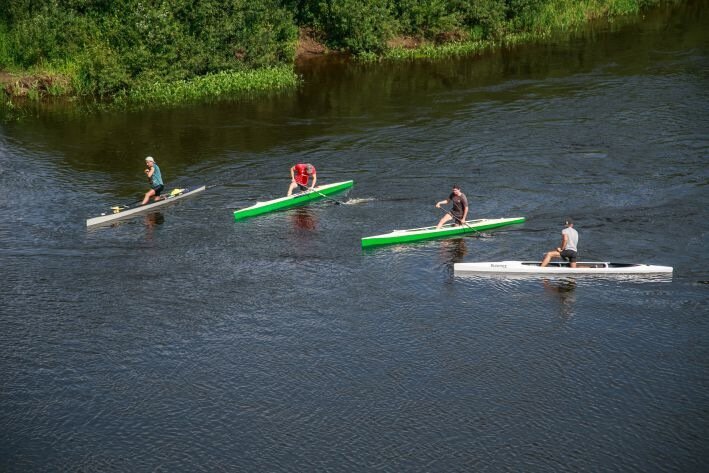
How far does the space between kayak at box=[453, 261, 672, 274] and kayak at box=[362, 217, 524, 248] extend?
276cm

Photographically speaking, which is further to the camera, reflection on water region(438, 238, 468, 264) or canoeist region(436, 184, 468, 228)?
canoeist region(436, 184, 468, 228)

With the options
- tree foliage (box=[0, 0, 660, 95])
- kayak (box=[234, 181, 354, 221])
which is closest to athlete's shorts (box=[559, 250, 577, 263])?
kayak (box=[234, 181, 354, 221])

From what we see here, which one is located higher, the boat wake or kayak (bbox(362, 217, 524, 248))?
the boat wake

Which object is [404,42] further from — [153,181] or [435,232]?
[435,232]

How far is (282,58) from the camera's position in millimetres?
54562

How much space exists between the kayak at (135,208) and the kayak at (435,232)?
347 inches

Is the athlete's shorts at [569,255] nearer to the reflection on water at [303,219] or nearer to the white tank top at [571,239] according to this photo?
the white tank top at [571,239]

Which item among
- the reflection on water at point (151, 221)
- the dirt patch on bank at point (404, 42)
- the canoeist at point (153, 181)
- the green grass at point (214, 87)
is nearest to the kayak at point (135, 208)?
the canoeist at point (153, 181)

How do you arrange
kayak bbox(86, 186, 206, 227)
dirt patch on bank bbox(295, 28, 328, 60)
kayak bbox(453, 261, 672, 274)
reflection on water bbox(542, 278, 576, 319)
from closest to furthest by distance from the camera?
reflection on water bbox(542, 278, 576, 319) → kayak bbox(453, 261, 672, 274) → kayak bbox(86, 186, 206, 227) → dirt patch on bank bbox(295, 28, 328, 60)

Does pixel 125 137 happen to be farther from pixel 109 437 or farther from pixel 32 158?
pixel 109 437

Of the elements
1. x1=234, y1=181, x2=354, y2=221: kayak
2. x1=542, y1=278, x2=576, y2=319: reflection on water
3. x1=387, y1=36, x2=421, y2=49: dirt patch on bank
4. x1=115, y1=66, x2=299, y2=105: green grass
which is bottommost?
x1=542, y1=278, x2=576, y2=319: reflection on water

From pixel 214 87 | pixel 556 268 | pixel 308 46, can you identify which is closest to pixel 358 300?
pixel 556 268

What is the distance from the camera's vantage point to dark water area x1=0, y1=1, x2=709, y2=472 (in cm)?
1961

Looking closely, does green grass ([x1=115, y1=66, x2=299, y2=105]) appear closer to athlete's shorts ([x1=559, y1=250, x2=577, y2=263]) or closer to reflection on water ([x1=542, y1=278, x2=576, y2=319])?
athlete's shorts ([x1=559, y1=250, x2=577, y2=263])
